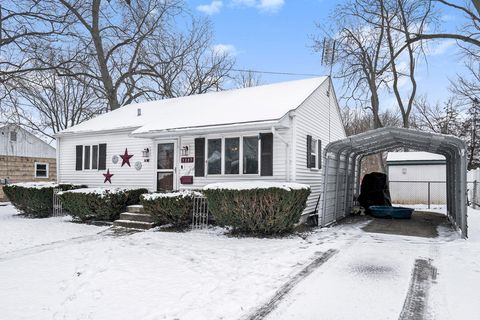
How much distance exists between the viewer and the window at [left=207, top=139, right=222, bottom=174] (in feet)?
35.3

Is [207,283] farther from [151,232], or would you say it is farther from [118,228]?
[118,228]

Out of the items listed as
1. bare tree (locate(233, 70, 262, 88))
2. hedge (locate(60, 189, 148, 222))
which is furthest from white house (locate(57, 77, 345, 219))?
bare tree (locate(233, 70, 262, 88))

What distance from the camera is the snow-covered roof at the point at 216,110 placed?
408 inches

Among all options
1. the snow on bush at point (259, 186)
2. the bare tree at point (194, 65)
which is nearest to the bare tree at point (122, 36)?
the bare tree at point (194, 65)

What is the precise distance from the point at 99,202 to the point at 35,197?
3.60 m

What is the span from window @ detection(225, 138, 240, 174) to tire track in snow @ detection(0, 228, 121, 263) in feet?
12.2

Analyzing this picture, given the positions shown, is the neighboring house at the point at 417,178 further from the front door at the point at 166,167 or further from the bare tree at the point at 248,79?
the bare tree at the point at 248,79

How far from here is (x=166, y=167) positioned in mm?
12234

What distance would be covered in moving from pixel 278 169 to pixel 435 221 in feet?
19.6

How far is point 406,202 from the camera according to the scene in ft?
62.6

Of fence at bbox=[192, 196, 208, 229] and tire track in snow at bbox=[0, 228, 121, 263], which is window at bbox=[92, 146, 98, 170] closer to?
tire track in snow at bbox=[0, 228, 121, 263]

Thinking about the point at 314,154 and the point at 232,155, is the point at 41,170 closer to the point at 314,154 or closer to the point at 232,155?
the point at 232,155

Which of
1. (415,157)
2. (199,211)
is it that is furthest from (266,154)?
(415,157)

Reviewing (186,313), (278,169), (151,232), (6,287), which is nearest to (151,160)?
(151,232)
